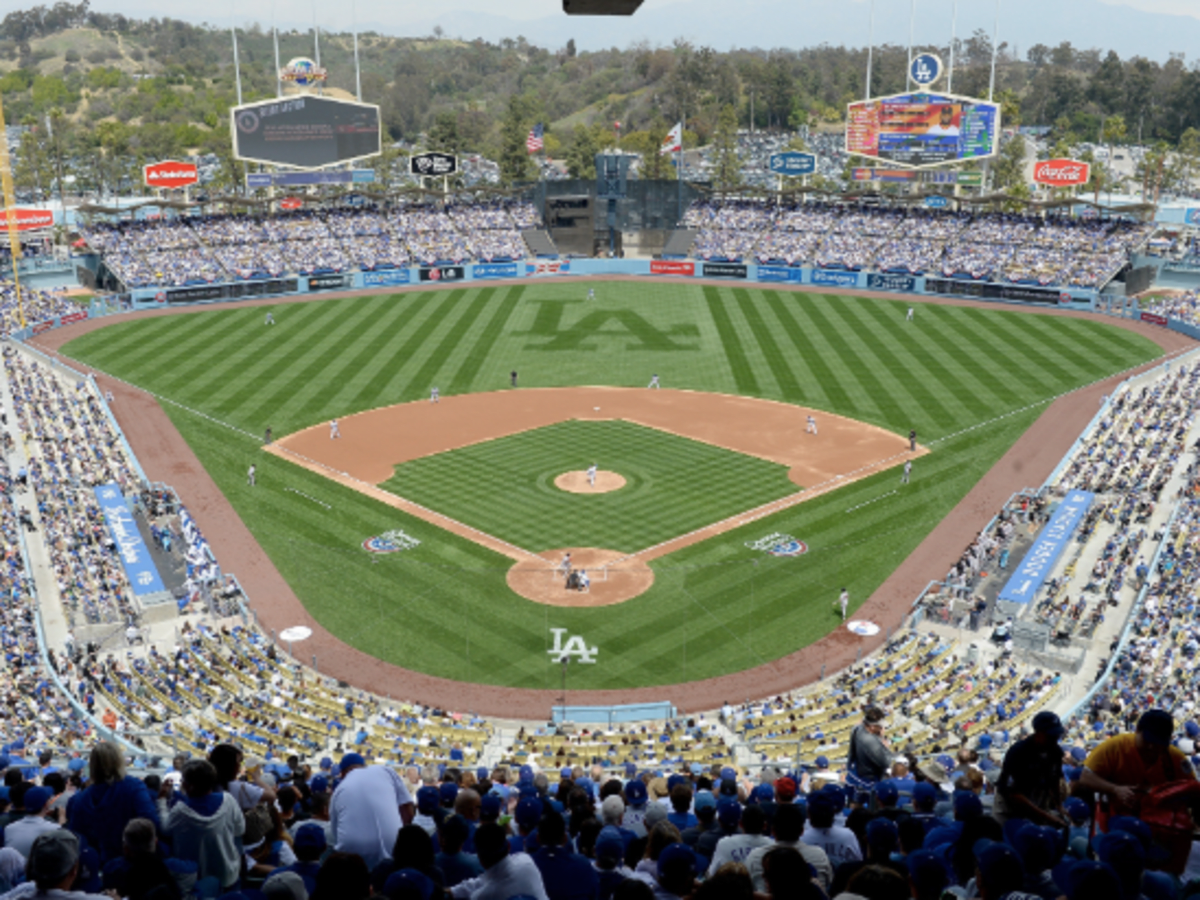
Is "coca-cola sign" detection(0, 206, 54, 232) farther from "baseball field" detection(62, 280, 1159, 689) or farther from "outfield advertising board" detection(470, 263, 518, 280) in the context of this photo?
"outfield advertising board" detection(470, 263, 518, 280)

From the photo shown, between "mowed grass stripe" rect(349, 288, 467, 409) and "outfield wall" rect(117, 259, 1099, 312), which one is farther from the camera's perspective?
"outfield wall" rect(117, 259, 1099, 312)

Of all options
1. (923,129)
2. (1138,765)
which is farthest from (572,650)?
(923,129)

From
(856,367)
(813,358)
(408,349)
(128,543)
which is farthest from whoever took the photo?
(408,349)

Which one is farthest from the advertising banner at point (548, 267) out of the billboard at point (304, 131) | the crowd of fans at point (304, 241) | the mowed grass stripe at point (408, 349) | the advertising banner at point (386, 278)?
the billboard at point (304, 131)

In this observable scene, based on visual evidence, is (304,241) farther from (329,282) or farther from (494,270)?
(494,270)

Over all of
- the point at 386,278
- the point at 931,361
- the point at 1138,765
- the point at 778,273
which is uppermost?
the point at 1138,765

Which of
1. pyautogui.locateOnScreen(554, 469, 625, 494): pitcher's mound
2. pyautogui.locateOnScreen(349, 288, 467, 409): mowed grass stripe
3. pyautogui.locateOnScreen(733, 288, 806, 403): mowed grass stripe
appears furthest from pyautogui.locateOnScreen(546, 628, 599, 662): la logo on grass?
pyautogui.locateOnScreen(733, 288, 806, 403): mowed grass stripe

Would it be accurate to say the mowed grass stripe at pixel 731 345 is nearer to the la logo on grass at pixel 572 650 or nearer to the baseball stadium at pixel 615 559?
the baseball stadium at pixel 615 559
